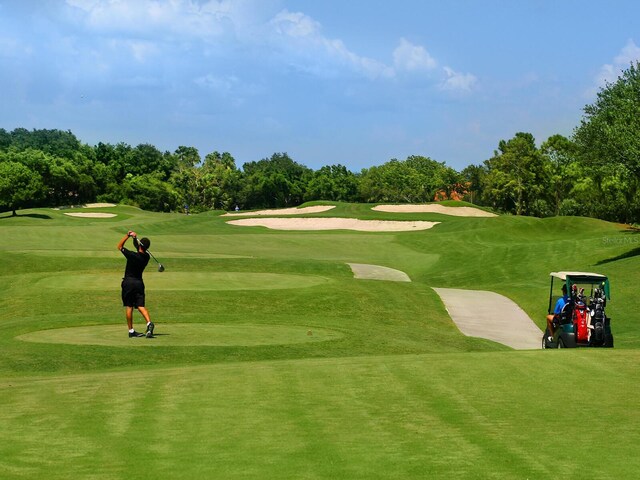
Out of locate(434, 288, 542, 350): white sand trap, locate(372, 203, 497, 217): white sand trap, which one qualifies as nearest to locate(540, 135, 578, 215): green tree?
locate(372, 203, 497, 217): white sand trap

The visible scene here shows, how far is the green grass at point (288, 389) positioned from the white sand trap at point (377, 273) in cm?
1056

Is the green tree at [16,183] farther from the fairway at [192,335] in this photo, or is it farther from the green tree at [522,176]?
the fairway at [192,335]

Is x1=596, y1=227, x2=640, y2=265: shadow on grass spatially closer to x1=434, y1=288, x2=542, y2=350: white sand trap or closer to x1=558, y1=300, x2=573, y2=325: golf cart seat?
x1=434, y1=288, x2=542, y2=350: white sand trap

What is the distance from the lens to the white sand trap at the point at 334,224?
8773 cm

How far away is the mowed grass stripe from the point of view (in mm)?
8609

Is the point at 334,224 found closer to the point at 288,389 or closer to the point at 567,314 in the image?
the point at 567,314

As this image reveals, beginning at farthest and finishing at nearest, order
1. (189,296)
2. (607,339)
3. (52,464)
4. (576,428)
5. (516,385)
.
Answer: (189,296) < (607,339) < (516,385) < (576,428) < (52,464)

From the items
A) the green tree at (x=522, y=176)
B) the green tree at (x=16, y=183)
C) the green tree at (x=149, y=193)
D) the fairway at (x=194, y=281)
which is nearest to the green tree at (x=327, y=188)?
the green tree at (x=149, y=193)

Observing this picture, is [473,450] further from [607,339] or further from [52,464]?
[607,339]

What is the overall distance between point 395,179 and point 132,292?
16678 centimetres

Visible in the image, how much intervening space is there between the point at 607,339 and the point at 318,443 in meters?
14.1

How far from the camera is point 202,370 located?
53.3 feet

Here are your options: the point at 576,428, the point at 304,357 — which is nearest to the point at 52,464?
the point at 576,428

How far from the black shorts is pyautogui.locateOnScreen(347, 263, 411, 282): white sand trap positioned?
2625cm
